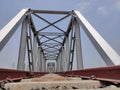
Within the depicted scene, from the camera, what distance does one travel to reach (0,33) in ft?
34.4

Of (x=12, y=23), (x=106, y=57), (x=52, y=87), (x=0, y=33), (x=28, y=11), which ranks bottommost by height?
(x=52, y=87)

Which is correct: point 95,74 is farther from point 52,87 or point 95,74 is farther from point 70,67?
point 70,67

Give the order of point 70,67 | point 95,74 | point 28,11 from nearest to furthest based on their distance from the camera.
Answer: point 95,74
point 28,11
point 70,67

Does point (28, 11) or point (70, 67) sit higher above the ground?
point (28, 11)

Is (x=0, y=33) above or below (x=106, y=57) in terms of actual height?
above

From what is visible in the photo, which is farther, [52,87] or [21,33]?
[21,33]

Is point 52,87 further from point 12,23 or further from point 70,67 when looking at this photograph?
point 70,67

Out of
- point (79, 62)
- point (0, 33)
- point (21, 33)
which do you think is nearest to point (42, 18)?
point (21, 33)

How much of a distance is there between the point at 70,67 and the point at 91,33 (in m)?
15.6

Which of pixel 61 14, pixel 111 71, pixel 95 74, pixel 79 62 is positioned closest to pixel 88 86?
pixel 111 71

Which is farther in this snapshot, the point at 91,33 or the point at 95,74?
the point at 91,33

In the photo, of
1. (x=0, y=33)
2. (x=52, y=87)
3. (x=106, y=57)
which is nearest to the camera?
(x=52, y=87)

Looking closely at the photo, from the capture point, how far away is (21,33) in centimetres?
1798

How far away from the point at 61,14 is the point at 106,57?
14.9 metres
